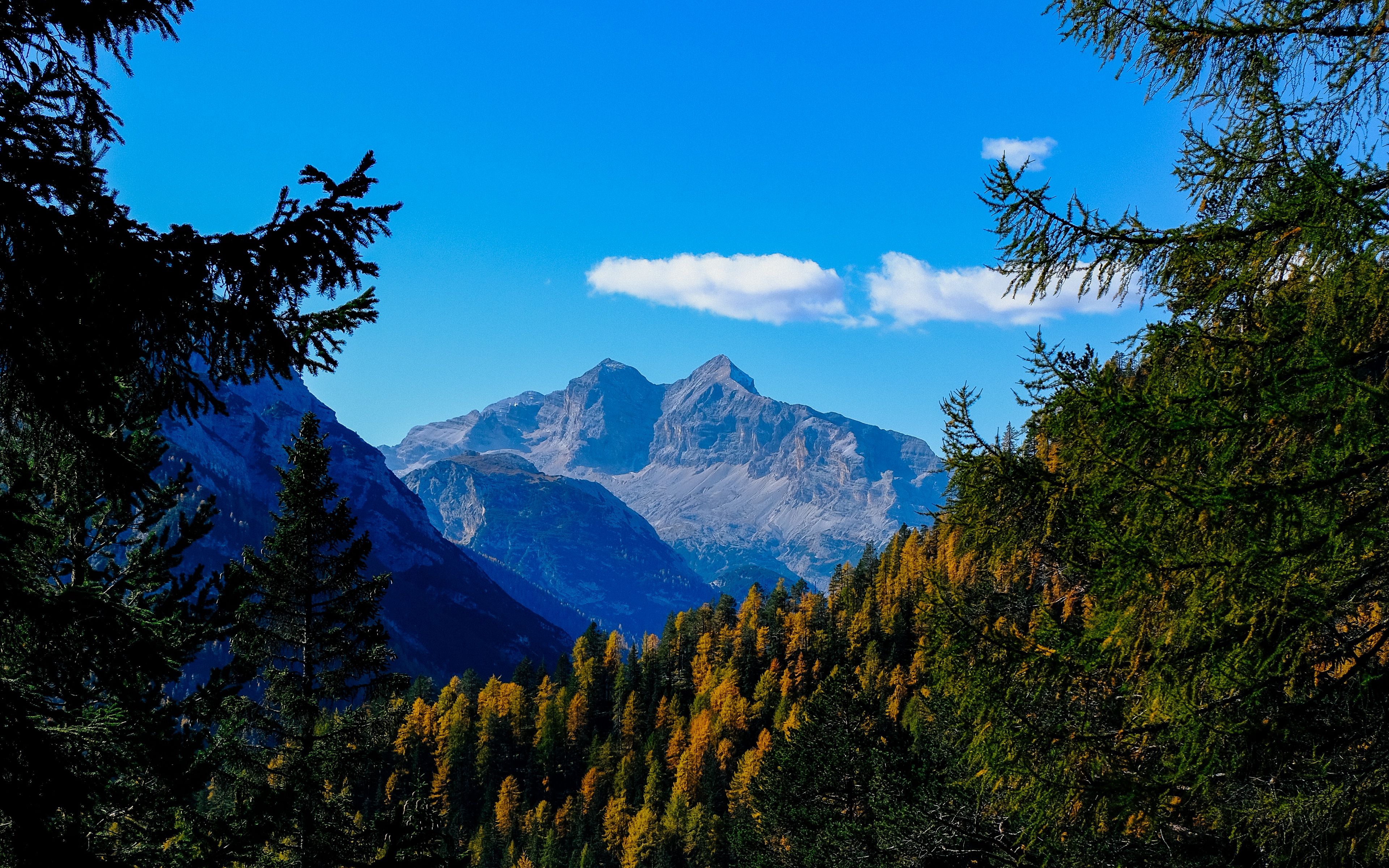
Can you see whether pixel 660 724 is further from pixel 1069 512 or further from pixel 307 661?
pixel 1069 512

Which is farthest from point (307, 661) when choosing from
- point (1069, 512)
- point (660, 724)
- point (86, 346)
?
point (660, 724)

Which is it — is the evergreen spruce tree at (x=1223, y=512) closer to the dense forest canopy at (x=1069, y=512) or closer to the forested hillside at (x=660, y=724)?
the dense forest canopy at (x=1069, y=512)

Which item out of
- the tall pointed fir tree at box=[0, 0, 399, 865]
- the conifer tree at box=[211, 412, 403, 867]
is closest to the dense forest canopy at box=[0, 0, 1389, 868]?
the tall pointed fir tree at box=[0, 0, 399, 865]

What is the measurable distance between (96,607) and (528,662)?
9767cm

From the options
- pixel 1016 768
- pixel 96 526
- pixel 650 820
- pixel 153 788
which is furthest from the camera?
pixel 650 820

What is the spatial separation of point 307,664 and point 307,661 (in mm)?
50

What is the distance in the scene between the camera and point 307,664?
43.5ft

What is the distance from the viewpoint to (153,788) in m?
7.91

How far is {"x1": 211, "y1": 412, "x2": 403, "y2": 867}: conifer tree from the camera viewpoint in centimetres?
1188

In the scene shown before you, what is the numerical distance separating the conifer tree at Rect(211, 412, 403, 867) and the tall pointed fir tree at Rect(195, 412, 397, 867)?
24mm

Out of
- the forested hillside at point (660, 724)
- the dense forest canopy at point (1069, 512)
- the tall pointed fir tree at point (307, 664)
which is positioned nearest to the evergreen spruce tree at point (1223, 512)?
the dense forest canopy at point (1069, 512)

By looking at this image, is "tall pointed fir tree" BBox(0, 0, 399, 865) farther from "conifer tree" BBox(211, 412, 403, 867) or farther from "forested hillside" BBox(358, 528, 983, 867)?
"forested hillside" BBox(358, 528, 983, 867)

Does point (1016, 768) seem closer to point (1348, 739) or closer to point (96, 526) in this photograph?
point (1348, 739)

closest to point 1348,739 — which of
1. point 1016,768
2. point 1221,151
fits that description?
point 1016,768
